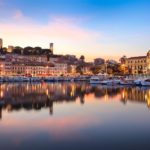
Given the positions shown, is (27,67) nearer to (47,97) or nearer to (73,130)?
(47,97)

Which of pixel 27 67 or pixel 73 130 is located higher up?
pixel 27 67

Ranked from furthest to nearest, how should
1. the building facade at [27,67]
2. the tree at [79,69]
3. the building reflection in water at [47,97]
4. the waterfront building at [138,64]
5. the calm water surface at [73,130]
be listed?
the tree at [79,69]
the building facade at [27,67]
the waterfront building at [138,64]
the building reflection in water at [47,97]
the calm water surface at [73,130]

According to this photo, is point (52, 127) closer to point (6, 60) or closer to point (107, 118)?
point (107, 118)

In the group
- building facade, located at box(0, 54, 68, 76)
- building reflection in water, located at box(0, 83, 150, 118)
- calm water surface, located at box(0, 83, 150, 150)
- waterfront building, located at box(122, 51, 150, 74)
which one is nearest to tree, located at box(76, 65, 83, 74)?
building facade, located at box(0, 54, 68, 76)

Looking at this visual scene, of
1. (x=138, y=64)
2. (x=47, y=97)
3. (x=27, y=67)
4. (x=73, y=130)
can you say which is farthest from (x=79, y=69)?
(x=73, y=130)

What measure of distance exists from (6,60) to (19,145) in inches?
3386

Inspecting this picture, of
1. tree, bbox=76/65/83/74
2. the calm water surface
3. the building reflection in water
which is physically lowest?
the calm water surface

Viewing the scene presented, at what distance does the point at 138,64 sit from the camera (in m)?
88.3

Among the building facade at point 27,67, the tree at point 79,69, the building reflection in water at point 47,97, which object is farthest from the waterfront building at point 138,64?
the building reflection in water at point 47,97

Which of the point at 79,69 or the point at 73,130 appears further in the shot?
the point at 79,69

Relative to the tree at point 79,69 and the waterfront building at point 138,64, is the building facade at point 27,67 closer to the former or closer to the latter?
the tree at point 79,69

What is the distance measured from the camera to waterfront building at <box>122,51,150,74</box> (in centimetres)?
8321

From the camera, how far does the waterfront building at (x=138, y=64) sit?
83213 millimetres

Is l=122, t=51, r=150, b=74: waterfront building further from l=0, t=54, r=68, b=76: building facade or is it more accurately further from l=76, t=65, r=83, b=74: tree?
l=0, t=54, r=68, b=76: building facade
